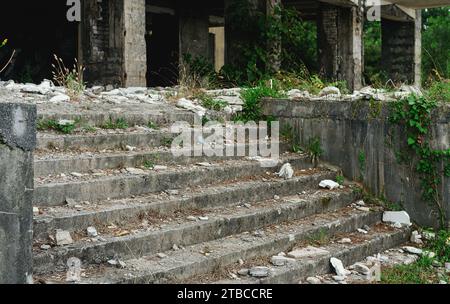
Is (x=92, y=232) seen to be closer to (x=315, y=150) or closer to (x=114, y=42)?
(x=315, y=150)

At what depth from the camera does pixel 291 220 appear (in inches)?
185

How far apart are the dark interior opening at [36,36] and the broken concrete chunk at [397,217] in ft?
27.3

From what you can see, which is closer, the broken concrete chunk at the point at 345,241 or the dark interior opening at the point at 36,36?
the broken concrete chunk at the point at 345,241

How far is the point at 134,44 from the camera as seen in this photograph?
838cm

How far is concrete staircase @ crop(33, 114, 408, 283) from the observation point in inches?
133

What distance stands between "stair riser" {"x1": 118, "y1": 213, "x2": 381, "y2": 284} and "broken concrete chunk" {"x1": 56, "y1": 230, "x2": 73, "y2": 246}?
43cm

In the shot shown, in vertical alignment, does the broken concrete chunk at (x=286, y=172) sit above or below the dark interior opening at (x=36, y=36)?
below

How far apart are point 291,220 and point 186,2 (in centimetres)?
1010

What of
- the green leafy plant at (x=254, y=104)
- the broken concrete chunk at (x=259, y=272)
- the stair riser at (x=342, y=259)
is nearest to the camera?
the broken concrete chunk at (x=259, y=272)

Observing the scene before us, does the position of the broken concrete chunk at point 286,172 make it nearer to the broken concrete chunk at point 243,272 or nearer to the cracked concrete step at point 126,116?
the cracked concrete step at point 126,116

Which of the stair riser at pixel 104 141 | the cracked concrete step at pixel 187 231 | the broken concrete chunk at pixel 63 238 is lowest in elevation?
the cracked concrete step at pixel 187 231

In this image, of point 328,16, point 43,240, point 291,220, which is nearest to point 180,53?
point 328,16

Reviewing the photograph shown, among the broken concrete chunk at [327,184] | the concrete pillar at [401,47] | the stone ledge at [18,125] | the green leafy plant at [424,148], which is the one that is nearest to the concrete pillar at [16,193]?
the stone ledge at [18,125]

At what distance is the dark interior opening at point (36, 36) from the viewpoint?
11828mm
